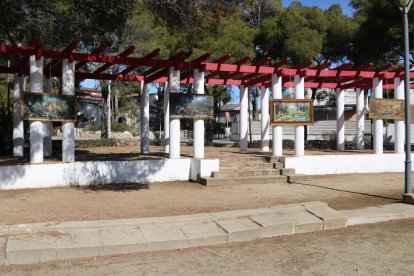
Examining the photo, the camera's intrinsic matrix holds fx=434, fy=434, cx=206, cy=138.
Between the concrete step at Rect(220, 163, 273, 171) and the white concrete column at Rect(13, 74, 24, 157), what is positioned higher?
the white concrete column at Rect(13, 74, 24, 157)

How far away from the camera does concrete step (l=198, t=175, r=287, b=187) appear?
12.1 m

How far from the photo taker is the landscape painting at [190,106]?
12680mm

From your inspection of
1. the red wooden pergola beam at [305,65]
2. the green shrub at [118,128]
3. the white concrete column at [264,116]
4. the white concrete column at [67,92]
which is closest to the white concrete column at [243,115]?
the white concrete column at [264,116]

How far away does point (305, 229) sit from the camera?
Answer: 23.8 ft

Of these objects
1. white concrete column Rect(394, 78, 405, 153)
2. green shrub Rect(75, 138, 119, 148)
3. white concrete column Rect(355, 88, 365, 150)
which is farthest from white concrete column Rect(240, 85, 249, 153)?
green shrub Rect(75, 138, 119, 148)

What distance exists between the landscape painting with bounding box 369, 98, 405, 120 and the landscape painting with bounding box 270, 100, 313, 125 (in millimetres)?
2396

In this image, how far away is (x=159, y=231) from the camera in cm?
662

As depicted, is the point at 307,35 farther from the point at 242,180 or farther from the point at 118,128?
the point at 118,128

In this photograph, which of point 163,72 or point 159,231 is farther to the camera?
point 163,72

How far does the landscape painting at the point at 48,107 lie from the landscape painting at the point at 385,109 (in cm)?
983

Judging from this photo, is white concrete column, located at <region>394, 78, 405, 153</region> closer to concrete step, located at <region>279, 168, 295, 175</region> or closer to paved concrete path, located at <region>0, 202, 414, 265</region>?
concrete step, located at <region>279, 168, 295, 175</region>

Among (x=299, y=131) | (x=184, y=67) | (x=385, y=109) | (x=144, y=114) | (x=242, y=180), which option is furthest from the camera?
(x=144, y=114)

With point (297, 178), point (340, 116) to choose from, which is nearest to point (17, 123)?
point (297, 178)

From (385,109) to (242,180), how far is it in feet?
20.3
